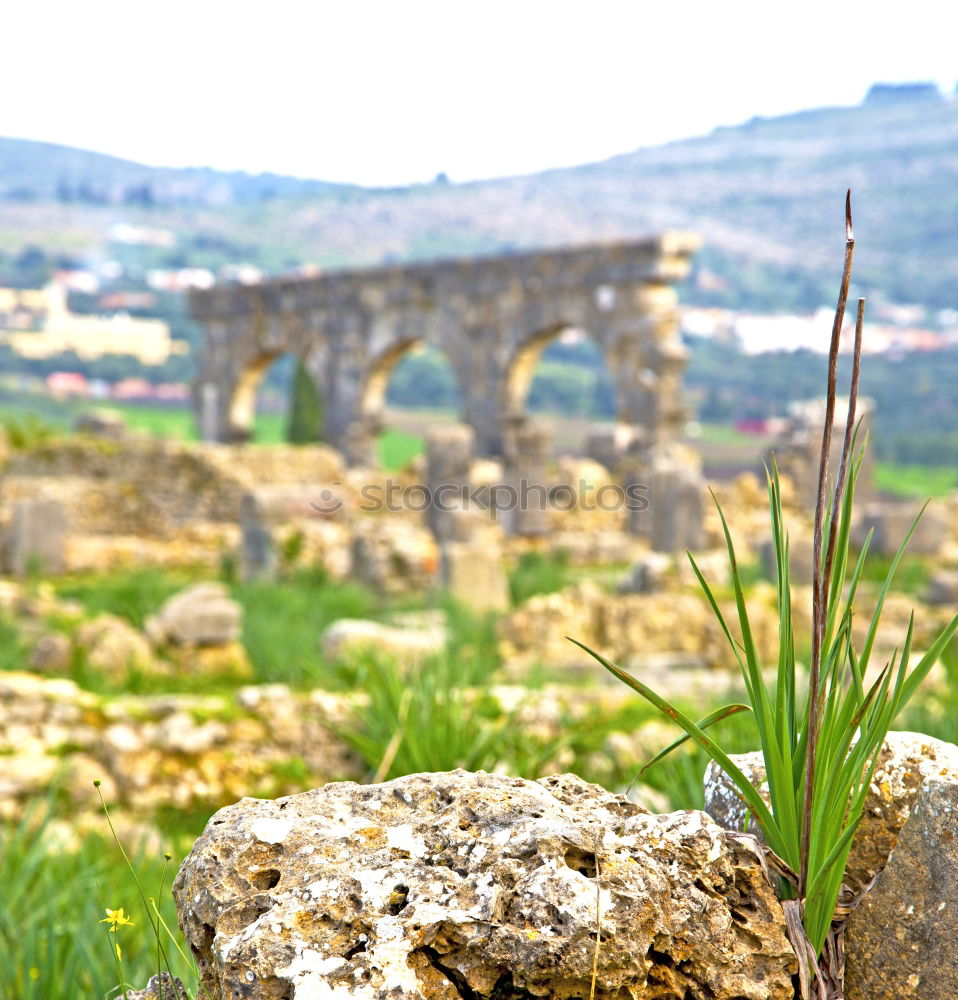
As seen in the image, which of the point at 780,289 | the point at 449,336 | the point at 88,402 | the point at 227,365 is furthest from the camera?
the point at 780,289

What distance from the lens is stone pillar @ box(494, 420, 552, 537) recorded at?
16984mm

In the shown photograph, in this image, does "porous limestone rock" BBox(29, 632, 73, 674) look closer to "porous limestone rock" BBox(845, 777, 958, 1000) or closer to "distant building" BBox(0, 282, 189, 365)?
"porous limestone rock" BBox(845, 777, 958, 1000)

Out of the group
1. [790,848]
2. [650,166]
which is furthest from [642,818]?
[650,166]

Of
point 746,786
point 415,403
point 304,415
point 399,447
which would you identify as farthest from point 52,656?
point 415,403

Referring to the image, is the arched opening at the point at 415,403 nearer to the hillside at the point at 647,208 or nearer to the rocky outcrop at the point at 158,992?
the hillside at the point at 647,208

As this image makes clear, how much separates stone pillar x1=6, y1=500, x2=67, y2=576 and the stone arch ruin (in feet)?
30.6

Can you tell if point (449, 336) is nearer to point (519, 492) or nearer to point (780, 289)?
point (519, 492)

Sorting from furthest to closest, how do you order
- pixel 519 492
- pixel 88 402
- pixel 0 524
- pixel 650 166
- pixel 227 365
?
pixel 650 166, pixel 88 402, pixel 227 365, pixel 519 492, pixel 0 524

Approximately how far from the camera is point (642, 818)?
4.73ft

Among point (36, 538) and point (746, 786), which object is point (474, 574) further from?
point (746, 786)

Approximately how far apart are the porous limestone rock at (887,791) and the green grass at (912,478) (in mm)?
28032

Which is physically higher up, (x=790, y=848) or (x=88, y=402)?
(x=790, y=848)

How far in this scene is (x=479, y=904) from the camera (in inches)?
51.1

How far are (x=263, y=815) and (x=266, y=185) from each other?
13966cm
